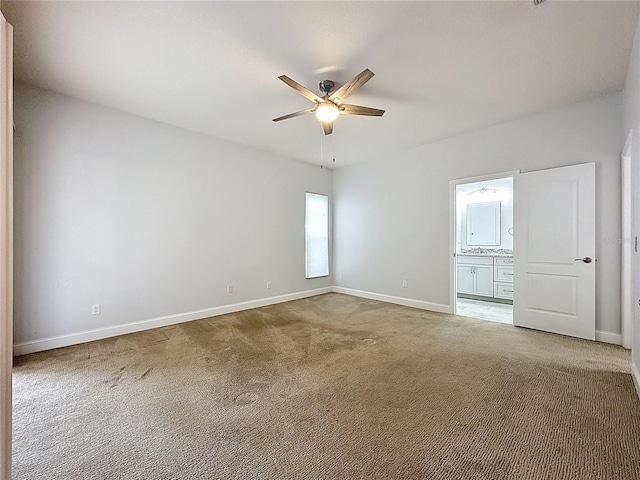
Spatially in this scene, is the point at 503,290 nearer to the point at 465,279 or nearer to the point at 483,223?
the point at 465,279

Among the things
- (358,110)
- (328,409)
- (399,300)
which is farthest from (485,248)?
(328,409)

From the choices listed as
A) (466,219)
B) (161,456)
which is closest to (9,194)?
(161,456)

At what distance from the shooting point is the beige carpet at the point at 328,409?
5.06 feet

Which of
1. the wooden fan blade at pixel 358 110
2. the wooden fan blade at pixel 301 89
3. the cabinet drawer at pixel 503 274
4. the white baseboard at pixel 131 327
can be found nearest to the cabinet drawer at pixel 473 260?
the cabinet drawer at pixel 503 274

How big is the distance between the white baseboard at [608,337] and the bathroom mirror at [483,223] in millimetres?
2835

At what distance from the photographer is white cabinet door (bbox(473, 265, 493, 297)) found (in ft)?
18.2

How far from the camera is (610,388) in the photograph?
2.29 metres

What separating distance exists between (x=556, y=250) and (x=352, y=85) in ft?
10.5

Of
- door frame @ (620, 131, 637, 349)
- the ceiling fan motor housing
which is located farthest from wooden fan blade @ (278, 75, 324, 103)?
door frame @ (620, 131, 637, 349)

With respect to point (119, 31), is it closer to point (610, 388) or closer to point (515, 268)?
point (610, 388)

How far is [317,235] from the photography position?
245 inches

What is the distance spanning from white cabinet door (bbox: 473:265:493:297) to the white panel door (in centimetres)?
168

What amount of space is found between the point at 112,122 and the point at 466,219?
654 cm

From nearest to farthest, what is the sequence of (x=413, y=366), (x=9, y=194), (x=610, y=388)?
(x=9, y=194) < (x=610, y=388) < (x=413, y=366)
